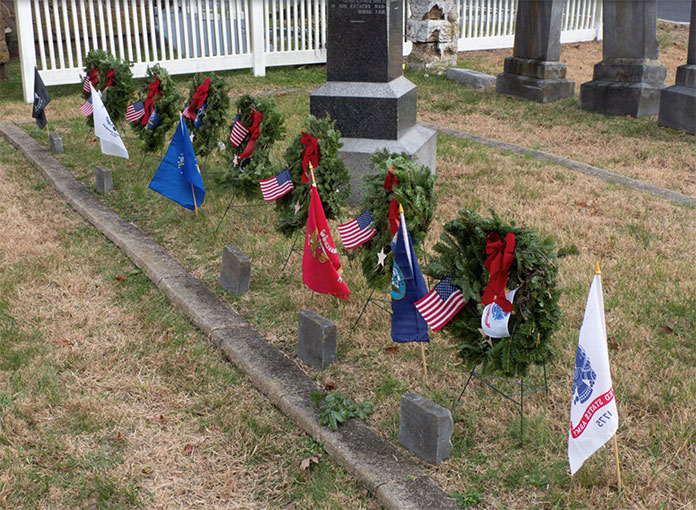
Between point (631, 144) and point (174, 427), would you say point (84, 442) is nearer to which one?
point (174, 427)

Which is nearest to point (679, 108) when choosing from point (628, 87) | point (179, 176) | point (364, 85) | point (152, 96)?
point (628, 87)

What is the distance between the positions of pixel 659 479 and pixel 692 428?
0.43m

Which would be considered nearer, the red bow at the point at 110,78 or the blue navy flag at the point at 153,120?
the blue navy flag at the point at 153,120

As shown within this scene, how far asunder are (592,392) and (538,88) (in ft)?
30.2

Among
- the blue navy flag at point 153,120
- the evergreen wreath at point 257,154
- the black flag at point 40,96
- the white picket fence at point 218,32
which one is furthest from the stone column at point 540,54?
the black flag at point 40,96

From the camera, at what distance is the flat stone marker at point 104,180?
24.4 ft

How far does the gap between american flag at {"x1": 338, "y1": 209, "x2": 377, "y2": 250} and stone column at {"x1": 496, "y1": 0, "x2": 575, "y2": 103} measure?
797 cm

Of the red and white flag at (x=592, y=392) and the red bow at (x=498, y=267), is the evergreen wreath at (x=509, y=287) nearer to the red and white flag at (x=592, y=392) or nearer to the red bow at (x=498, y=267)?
the red bow at (x=498, y=267)

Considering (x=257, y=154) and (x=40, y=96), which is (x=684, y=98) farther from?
(x=40, y=96)

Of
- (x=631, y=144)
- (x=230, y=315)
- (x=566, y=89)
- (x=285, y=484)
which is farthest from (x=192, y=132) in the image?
(x=566, y=89)

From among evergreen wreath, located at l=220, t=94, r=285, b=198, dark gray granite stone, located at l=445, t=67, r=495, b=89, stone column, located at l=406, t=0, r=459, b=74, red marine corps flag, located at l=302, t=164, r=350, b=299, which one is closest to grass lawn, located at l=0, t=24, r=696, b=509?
red marine corps flag, located at l=302, t=164, r=350, b=299

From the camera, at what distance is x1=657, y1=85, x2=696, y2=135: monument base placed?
9305mm

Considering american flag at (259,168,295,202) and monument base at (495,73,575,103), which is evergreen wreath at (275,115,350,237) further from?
monument base at (495,73,575,103)

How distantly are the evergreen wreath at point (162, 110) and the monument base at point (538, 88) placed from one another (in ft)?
19.9
